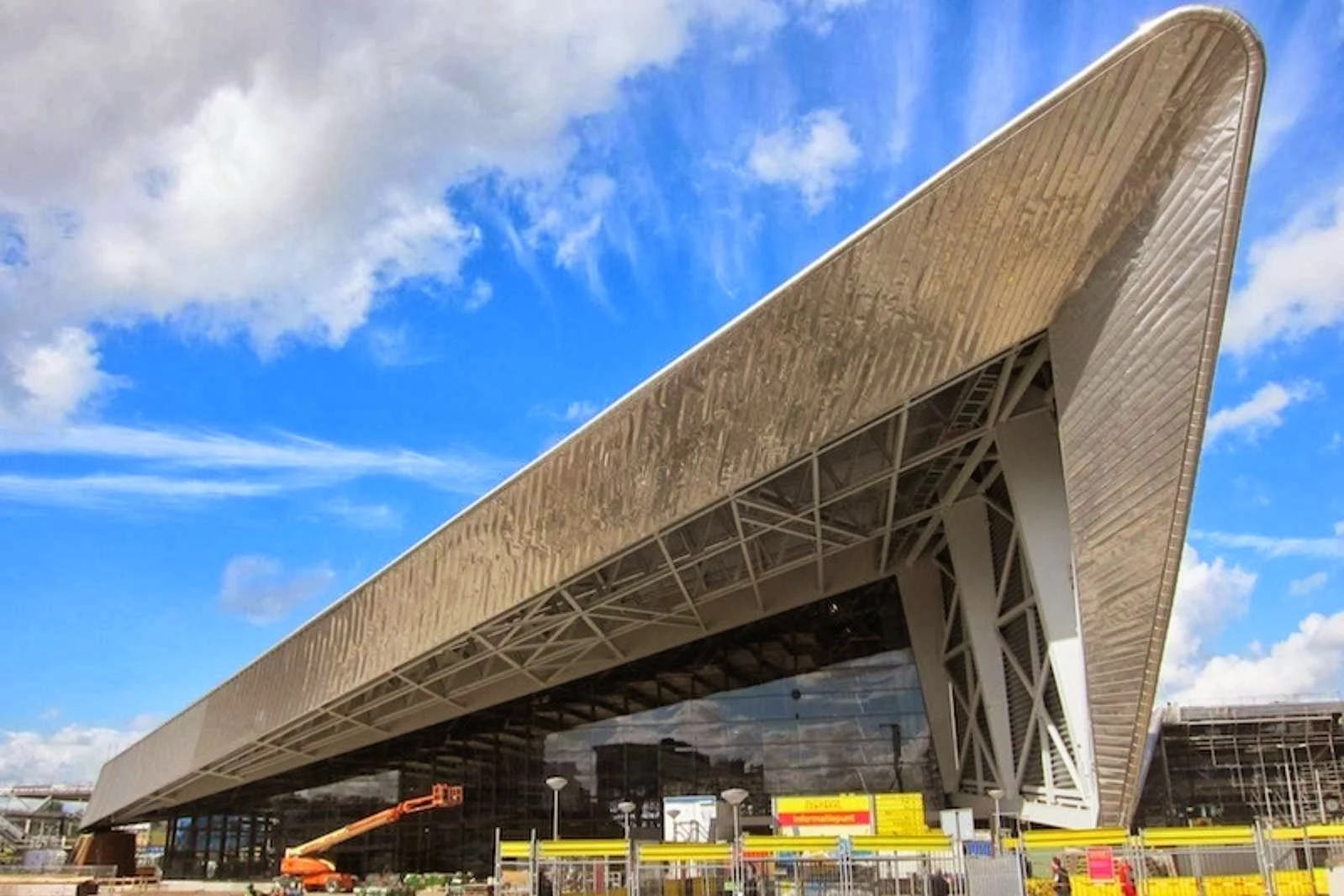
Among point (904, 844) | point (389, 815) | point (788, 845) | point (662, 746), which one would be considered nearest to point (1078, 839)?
point (904, 844)

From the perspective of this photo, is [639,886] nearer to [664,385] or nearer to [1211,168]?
[664,385]

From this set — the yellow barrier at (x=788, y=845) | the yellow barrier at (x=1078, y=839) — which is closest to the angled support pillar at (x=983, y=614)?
the yellow barrier at (x=788, y=845)

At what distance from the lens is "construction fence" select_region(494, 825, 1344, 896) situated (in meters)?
15.9

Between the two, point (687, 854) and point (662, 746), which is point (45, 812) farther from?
point (687, 854)

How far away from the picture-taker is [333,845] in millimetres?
36000

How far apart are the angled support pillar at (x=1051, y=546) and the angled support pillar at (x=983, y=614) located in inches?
154

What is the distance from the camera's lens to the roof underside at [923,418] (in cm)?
1579

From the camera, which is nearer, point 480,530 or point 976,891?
point 976,891

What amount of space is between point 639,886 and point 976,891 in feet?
18.6

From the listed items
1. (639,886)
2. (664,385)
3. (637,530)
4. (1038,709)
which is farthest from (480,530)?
(1038,709)

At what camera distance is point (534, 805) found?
35844mm

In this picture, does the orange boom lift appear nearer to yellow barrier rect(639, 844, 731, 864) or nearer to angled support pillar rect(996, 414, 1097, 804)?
yellow barrier rect(639, 844, 731, 864)

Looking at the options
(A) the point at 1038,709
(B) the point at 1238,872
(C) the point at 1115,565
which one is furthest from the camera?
(A) the point at 1038,709

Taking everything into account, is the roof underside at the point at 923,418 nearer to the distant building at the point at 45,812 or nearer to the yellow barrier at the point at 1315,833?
the yellow barrier at the point at 1315,833
